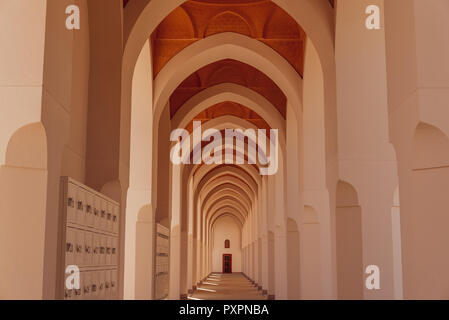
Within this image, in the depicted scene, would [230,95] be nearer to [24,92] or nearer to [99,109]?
[99,109]

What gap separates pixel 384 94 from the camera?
8.37 meters

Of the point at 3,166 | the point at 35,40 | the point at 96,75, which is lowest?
the point at 3,166

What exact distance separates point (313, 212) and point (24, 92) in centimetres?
866

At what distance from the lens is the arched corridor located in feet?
15.7

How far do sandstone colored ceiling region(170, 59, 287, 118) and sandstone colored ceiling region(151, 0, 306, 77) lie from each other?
2.77m

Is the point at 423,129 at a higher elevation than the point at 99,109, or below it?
below

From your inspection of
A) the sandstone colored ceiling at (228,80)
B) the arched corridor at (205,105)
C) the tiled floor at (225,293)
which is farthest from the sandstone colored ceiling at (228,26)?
the tiled floor at (225,293)

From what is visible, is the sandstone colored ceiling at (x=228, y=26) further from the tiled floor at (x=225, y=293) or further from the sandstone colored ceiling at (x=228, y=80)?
the tiled floor at (x=225, y=293)

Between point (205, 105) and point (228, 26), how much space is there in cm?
360

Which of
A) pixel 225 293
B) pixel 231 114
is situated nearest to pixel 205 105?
pixel 231 114

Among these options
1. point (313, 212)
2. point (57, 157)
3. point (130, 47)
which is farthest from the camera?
point (313, 212)

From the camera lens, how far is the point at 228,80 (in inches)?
647

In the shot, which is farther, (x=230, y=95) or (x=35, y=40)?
(x=230, y=95)
